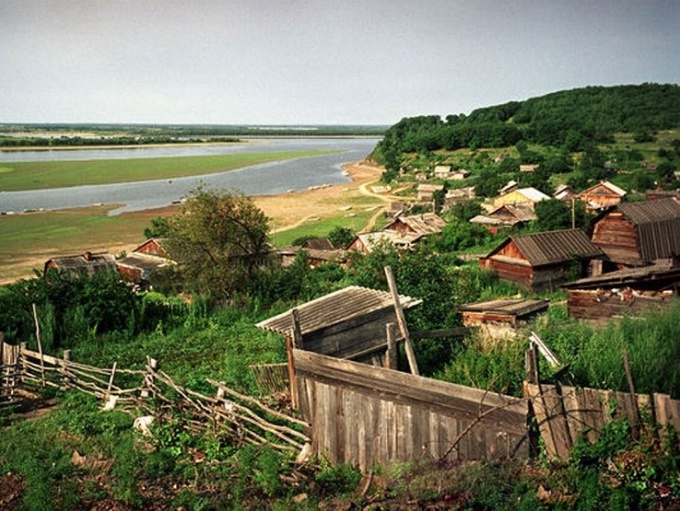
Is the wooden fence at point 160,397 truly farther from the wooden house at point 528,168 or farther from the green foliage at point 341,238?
the wooden house at point 528,168

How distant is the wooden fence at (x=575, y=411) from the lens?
245 inches

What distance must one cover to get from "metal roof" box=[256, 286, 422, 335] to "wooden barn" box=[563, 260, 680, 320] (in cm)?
1030

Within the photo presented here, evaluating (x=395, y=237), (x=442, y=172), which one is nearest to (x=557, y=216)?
(x=395, y=237)

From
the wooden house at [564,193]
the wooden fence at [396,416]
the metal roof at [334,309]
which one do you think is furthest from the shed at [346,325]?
the wooden house at [564,193]

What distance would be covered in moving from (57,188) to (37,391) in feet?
274

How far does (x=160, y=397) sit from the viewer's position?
10.2 meters

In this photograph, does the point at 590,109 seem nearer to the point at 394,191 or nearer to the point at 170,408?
the point at 394,191

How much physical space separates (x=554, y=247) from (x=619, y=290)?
14825 mm

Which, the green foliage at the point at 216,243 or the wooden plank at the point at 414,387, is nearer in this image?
the wooden plank at the point at 414,387

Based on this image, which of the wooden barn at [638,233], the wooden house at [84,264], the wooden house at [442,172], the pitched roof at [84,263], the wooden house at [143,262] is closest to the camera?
the wooden barn at [638,233]

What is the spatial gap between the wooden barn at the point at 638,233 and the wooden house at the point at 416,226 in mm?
16757

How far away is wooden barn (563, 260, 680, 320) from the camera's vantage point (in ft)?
58.4

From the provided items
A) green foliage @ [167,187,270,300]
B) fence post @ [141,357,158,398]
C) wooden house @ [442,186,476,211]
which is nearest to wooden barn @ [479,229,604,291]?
green foliage @ [167,187,270,300]

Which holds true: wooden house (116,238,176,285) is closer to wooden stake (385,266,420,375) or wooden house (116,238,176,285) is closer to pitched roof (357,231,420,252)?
pitched roof (357,231,420,252)
